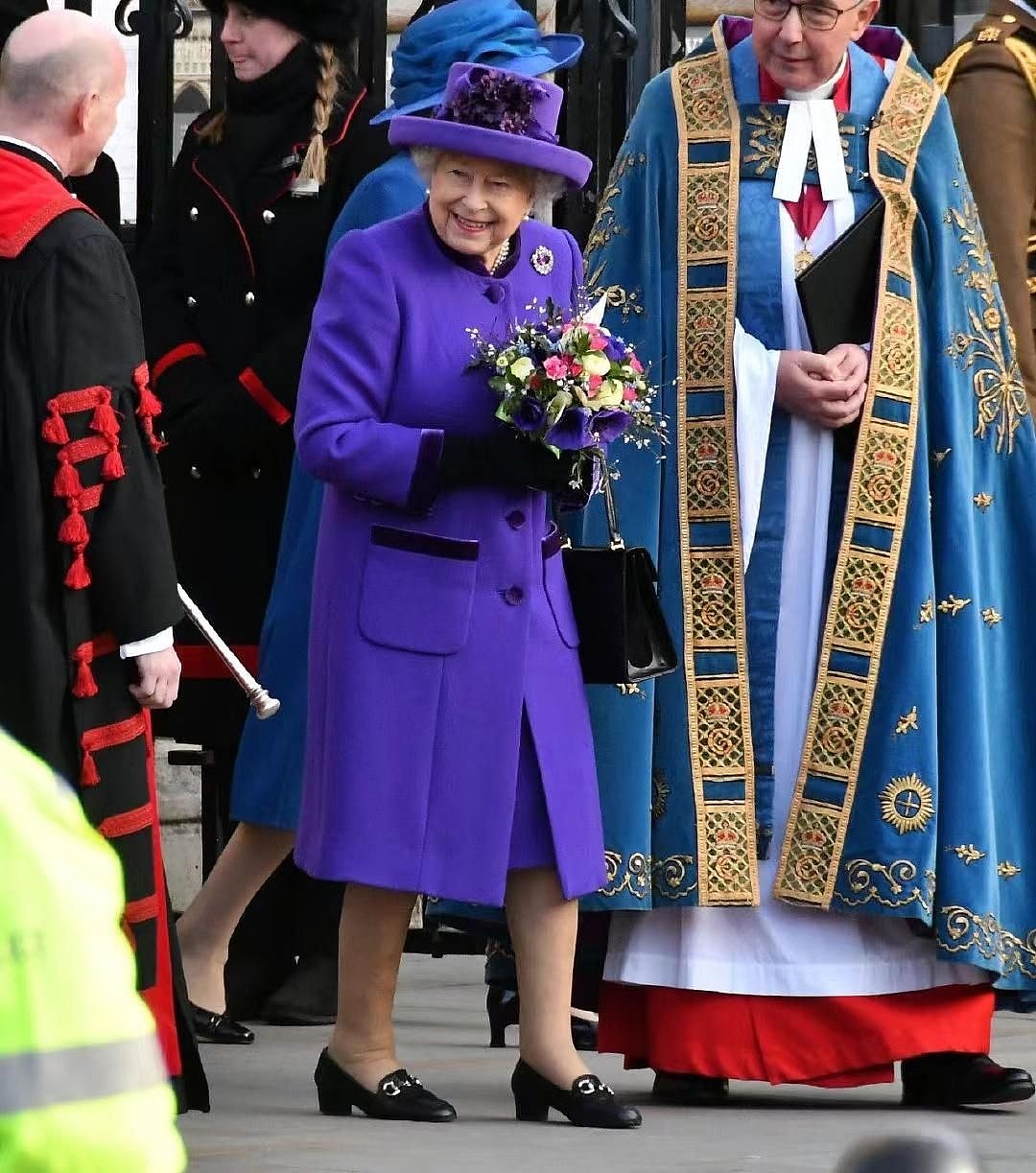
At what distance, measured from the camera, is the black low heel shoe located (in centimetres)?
441

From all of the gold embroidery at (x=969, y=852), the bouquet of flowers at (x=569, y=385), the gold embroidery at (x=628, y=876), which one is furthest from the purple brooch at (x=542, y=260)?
the gold embroidery at (x=969, y=852)

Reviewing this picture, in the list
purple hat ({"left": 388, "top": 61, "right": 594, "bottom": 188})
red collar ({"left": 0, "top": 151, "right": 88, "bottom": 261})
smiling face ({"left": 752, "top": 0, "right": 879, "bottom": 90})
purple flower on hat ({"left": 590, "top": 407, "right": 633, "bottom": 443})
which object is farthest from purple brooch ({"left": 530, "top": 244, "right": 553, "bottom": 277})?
red collar ({"left": 0, "top": 151, "right": 88, "bottom": 261})

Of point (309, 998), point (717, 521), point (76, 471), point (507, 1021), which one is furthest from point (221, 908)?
point (76, 471)

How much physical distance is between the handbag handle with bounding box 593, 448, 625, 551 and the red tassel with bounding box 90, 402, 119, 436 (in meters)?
0.76

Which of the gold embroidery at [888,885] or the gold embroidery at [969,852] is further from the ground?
the gold embroidery at [969,852]

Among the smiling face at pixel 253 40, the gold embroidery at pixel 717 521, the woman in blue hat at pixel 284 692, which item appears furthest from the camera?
the smiling face at pixel 253 40

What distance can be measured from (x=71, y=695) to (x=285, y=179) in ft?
6.27

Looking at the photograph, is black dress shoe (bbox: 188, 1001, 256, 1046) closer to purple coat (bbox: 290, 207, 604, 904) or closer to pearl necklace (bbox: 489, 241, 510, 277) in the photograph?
purple coat (bbox: 290, 207, 604, 904)

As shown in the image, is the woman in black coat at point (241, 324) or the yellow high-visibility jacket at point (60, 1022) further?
the woman in black coat at point (241, 324)

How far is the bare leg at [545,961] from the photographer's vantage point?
4398 mm

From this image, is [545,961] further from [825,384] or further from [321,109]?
[321,109]

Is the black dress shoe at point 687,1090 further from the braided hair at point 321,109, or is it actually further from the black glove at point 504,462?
the braided hair at point 321,109

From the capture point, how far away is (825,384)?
475 centimetres

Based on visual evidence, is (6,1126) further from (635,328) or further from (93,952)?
(635,328)
